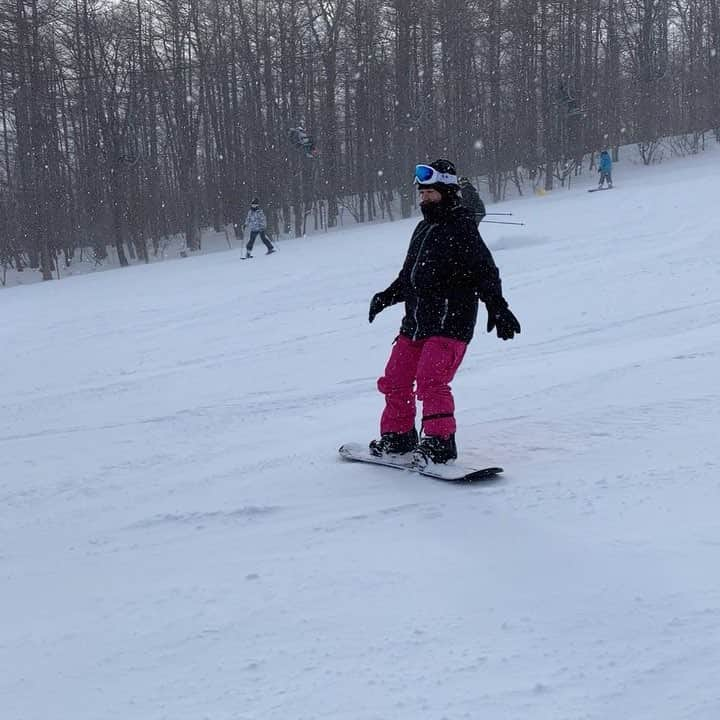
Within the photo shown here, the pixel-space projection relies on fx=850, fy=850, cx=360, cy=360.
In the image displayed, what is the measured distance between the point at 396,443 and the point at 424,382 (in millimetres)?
407

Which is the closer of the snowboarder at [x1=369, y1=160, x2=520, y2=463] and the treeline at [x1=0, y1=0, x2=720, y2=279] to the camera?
the snowboarder at [x1=369, y1=160, x2=520, y2=463]

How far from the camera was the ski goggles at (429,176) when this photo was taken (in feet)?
12.8

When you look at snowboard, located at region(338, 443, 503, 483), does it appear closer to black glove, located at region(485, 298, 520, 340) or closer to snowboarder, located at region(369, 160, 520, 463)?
snowboarder, located at region(369, 160, 520, 463)

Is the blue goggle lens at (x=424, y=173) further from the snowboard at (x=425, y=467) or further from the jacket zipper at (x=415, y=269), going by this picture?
the snowboard at (x=425, y=467)

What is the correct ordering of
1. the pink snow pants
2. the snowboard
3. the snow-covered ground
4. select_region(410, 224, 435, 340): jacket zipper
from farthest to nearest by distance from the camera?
select_region(410, 224, 435, 340): jacket zipper → the pink snow pants → the snowboard → the snow-covered ground

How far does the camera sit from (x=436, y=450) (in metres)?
3.83

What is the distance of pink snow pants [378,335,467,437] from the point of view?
382 centimetres

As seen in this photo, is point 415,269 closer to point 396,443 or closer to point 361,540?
point 396,443

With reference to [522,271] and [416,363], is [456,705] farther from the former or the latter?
[522,271]

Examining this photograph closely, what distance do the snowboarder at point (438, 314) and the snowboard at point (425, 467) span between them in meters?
0.05

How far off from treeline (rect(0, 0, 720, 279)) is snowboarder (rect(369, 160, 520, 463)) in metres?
28.2

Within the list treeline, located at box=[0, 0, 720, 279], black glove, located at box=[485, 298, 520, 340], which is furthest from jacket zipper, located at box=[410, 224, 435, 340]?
treeline, located at box=[0, 0, 720, 279]

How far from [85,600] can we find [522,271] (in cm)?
858

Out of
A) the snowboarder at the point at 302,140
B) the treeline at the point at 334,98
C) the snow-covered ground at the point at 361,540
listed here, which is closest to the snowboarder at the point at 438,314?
the snow-covered ground at the point at 361,540
